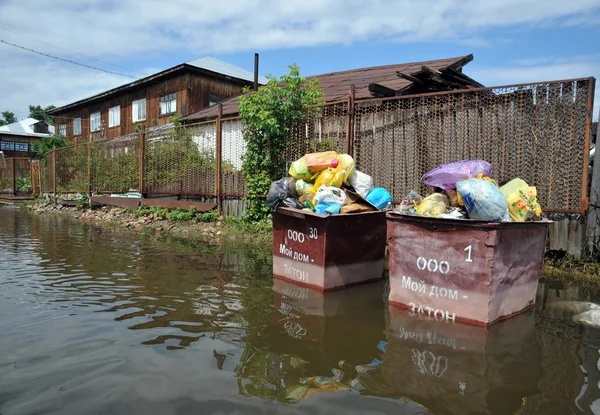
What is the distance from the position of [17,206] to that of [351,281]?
63.1 feet

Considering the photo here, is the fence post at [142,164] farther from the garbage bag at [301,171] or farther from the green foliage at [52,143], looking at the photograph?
the green foliage at [52,143]

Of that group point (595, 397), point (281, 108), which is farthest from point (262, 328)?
point (281, 108)

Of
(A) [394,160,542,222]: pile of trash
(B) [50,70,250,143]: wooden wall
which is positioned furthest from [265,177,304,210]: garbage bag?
(B) [50,70,250,143]: wooden wall

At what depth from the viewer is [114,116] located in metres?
23.2

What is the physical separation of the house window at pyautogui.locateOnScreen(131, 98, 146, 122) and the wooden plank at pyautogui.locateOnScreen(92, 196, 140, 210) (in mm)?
8837

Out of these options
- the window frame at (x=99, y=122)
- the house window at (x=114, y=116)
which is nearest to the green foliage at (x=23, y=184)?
the window frame at (x=99, y=122)

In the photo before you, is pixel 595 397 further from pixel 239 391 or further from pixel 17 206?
pixel 17 206

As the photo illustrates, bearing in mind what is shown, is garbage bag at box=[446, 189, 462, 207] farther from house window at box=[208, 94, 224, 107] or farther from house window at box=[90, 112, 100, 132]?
house window at box=[90, 112, 100, 132]

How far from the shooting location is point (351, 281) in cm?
462

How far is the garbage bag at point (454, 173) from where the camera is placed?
3.91 metres

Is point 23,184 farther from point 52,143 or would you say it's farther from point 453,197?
point 453,197

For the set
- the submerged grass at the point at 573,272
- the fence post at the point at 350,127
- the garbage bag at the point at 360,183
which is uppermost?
the fence post at the point at 350,127

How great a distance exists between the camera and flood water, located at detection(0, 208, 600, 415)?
2197mm

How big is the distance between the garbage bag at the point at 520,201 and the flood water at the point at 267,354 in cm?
91
